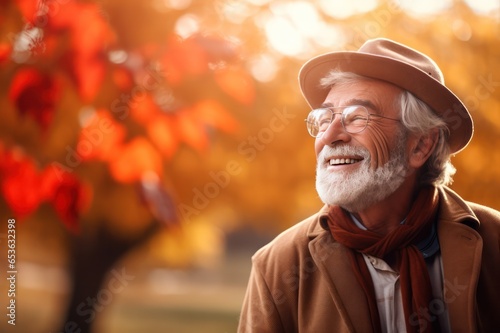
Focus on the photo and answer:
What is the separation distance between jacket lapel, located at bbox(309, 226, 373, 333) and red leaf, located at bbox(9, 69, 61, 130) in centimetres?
137

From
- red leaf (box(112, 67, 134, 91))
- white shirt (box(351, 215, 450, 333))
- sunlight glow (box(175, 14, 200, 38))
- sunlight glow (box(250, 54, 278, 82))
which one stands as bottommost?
white shirt (box(351, 215, 450, 333))

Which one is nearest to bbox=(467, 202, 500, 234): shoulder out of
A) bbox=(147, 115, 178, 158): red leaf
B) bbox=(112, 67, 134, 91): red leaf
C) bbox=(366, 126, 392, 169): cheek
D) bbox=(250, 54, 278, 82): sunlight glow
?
bbox=(366, 126, 392, 169): cheek

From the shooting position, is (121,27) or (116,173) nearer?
(121,27)

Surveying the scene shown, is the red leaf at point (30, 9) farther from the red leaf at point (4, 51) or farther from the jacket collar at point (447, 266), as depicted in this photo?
the jacket collar at point (447, 266)

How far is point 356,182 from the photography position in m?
2.63

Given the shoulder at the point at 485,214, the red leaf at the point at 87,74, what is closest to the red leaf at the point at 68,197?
the red leaf at the point at 87,74

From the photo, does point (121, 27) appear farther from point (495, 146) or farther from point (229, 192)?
point (229, 192)

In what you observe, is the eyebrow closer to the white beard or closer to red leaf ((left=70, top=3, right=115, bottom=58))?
the white beard

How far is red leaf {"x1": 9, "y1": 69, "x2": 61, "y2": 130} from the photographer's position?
2918mm

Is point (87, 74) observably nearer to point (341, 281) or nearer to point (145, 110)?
point (145, 110)

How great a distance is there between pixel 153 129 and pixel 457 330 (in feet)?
6.22

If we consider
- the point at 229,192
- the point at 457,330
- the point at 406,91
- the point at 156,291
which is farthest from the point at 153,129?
the point at 156,291

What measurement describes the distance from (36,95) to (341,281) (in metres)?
1.65

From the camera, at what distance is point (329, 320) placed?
2.52 metres
